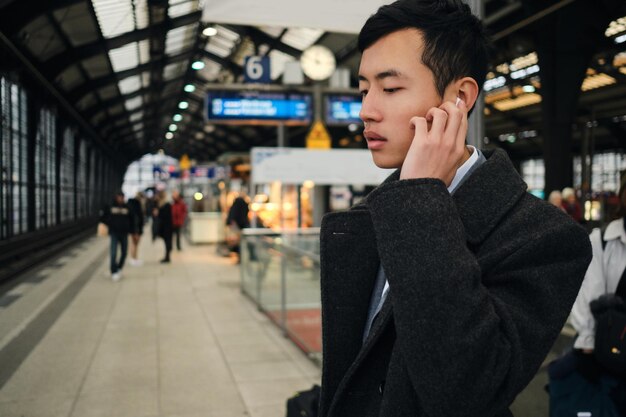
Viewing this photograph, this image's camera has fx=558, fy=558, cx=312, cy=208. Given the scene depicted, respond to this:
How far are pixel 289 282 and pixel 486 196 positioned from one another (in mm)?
5640

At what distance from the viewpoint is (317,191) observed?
47.1 ft

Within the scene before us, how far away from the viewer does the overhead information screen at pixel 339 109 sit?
34.2ft

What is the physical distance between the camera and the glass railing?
5602 millimetres

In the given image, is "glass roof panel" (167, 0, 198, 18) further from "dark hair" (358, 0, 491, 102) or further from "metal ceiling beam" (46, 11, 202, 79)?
"dark hair" (358, 0, 491, 102)

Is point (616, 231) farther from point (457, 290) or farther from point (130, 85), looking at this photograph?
point (130, 85)

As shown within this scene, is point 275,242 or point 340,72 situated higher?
point 340,72

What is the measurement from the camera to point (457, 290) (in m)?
0.85

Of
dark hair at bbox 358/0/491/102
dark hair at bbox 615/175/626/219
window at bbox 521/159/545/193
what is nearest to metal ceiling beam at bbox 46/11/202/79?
dark hair at bbox 615/175/626/219

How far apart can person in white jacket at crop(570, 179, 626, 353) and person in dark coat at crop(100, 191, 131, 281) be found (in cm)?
937

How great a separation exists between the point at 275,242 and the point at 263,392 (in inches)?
111

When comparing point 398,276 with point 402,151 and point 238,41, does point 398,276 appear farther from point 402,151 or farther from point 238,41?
point 238,41

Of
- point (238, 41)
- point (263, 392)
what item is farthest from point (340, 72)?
point (238, 41)

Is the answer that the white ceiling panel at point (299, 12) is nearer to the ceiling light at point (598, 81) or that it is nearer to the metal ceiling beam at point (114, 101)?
the ceiling light at point (598, 81)

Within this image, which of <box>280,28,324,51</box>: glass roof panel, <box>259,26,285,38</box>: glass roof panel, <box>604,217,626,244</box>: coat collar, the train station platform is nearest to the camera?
<box>604,217,626,244</box>: coat collar
